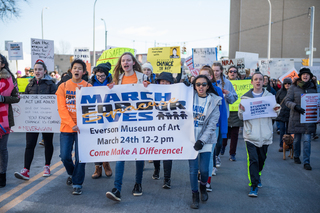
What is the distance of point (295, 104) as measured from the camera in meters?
7.10

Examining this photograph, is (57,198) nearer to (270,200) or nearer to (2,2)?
(270,200)

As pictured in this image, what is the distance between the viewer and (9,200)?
478cm

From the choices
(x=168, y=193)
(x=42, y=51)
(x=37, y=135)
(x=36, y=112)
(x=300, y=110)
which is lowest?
(x=168, y=193)

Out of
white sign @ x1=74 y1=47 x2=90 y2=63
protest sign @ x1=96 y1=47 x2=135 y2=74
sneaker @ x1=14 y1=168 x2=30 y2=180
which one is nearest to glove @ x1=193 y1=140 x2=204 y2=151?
sneaker @ x1=14 y1=168 x2=30 y2=180

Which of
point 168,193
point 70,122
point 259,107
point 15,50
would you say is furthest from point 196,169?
point 15,50

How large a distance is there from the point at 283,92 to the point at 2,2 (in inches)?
639

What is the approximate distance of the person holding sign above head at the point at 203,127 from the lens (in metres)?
4.57

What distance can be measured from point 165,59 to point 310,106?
6099 mm

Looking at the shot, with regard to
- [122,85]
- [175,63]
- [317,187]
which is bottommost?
[317,187]

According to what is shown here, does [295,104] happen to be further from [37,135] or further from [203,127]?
[37,135]

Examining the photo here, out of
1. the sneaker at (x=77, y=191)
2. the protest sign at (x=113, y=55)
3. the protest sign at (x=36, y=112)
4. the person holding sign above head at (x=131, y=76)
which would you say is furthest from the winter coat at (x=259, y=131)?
the protest sign at (x=113, y=55)

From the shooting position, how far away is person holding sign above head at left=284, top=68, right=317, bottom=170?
7055 mm

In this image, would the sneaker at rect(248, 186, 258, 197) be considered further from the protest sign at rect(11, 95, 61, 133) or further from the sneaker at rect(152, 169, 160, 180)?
the protest sign at rect(11, 95, 61, 133)

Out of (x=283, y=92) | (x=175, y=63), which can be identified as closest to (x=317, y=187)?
(x=283, y=92)
